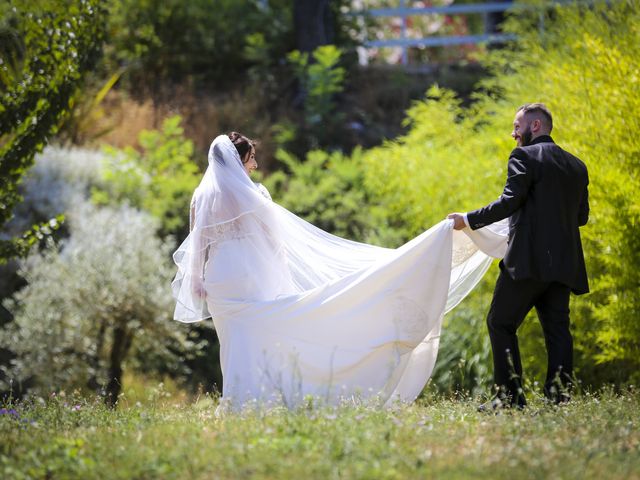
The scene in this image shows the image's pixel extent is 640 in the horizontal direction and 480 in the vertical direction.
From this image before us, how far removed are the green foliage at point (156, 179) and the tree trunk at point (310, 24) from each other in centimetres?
311

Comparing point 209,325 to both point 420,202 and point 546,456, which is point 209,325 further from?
point 546,456

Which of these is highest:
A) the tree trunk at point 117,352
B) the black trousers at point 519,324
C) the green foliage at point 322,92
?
the green foliage at point 322,92

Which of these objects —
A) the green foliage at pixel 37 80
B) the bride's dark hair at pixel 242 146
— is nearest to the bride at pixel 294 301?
the bride's dark hair at pixel 242 146

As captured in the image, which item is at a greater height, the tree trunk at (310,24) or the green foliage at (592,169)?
the tree trunk at (310,24)

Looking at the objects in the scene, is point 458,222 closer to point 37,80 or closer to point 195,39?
point 37,80

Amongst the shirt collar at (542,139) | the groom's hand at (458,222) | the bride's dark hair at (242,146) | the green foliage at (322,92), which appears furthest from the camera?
the green foliage at (322,92)

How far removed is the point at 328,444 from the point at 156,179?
368 inches

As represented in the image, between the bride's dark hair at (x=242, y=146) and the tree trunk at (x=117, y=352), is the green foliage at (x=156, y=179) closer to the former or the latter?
the tree trunk at (x=117, y=352)

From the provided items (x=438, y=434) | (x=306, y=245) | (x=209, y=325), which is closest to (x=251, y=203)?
(x=306, y=245)

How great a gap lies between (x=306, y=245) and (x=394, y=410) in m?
1.37

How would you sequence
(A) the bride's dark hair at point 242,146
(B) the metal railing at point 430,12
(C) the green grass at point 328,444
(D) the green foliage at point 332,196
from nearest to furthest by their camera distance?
(C) the green grass at point 328,444
(A) the bride's dark hair at point 242,146
(D) the green foliage at point 332,196
(B) the metal railing at point 430,12

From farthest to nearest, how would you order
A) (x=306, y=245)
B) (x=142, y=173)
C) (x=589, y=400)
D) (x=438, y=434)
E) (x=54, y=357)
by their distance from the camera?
(x=142, y=173)
(x=54, y=357)
(x=306, y=245)
(x=589, y=400)
(x=438, y=434)

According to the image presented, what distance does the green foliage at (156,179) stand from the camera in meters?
12.4

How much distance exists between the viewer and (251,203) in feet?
18.5
